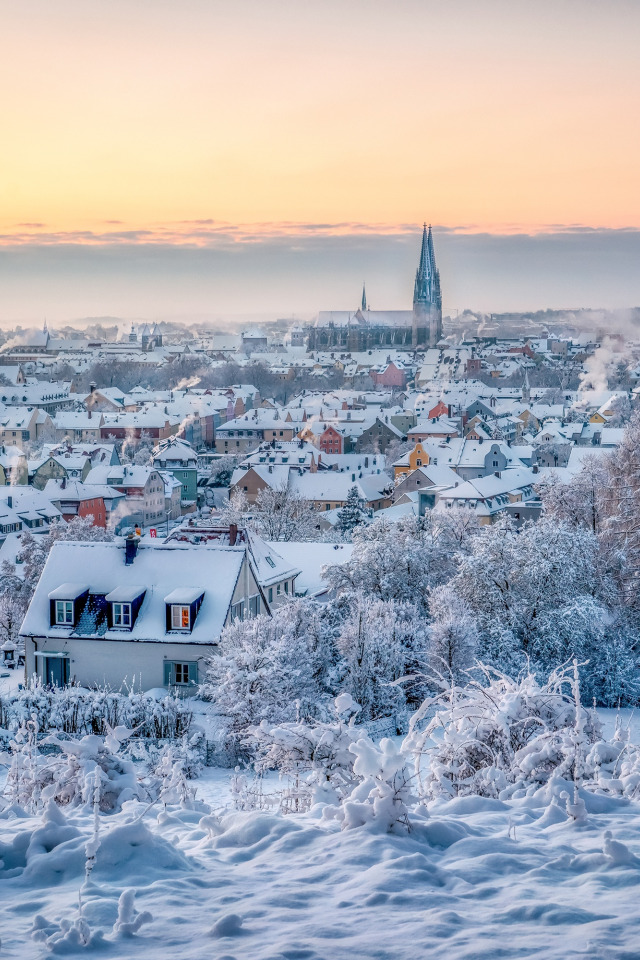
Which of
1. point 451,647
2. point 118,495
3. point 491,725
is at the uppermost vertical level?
point 491,725

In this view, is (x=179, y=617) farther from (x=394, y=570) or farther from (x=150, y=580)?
(x=394, y=570)

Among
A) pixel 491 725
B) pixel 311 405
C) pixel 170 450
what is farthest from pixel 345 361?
pixel 491 725

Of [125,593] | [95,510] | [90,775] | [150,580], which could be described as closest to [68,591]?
[125,593]

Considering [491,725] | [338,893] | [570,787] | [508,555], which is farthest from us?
[508,555]

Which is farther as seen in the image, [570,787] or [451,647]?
[451,647]

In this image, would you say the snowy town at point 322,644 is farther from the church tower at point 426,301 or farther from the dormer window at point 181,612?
the church tower at point 426,301

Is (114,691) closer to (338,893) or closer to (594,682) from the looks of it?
(594,682)

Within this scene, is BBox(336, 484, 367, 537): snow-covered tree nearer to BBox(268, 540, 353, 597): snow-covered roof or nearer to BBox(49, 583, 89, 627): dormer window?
BBox(268, 540, 353, 597): snow-covered roof

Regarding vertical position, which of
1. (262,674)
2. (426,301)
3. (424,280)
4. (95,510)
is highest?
(424,280)

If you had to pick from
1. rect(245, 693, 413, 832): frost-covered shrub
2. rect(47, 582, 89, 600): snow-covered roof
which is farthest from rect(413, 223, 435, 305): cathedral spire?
rect(245, 693, 413, 832): frost-covered shrub
